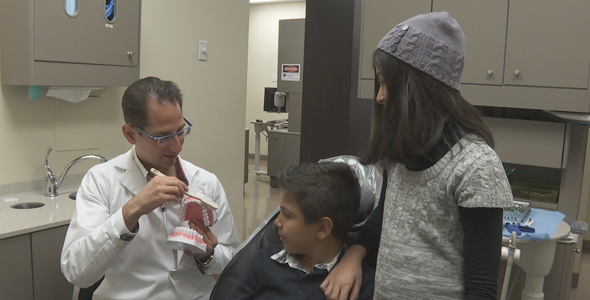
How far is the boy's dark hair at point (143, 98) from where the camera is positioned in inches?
62.2

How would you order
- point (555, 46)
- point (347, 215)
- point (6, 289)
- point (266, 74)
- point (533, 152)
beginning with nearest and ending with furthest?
point (347, 215) < point (6, 289) < point (555, 46) < point (533, 152) < point (266, 74)

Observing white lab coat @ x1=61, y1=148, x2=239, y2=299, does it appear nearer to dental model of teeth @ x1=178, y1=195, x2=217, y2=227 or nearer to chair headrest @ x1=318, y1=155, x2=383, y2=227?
dental model of teeth @ x1=178, y1=195, x2=217, y2=227

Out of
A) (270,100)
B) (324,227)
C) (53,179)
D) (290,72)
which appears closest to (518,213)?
(324,227)

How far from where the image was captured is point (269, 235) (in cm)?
171

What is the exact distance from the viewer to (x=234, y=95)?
383 cm

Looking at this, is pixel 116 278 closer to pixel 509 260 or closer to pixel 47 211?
pixel 47 211

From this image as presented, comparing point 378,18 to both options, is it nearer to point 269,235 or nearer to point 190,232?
point 269,235

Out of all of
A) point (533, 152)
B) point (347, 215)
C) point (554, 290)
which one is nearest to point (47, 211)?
point (347, 215)

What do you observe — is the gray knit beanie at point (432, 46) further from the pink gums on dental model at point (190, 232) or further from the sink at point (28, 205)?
the sink at point (28, 205)

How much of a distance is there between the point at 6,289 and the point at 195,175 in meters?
0.97

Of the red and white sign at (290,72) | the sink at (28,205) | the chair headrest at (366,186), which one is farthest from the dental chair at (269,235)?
the red and white sign at (290,72)

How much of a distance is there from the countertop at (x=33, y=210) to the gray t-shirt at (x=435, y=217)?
159 centimetres

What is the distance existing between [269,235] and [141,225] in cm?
43

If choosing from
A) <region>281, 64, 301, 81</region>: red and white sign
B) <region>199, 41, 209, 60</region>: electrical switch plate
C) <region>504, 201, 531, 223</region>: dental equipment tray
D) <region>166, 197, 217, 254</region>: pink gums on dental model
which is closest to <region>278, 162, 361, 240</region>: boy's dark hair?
<region>166, 197, 217, 254</region>: pink gums on dental model
